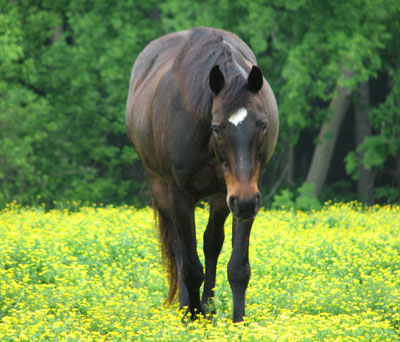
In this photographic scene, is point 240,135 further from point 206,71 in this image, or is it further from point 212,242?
point 212,242

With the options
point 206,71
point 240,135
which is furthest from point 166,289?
point 240,135

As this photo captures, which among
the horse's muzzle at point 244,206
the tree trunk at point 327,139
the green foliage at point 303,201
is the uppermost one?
the horse's muzzle at point 244,206

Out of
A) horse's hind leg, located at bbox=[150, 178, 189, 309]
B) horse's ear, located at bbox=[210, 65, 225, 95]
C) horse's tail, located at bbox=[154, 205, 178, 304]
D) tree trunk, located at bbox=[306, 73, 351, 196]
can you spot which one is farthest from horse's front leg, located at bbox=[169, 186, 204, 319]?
tree trunk, located at bbox=[306, 73, 351, 196]

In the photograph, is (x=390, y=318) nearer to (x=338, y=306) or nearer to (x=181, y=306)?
(x=338, y=306)

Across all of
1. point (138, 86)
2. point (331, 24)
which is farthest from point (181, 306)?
point (331, 24)

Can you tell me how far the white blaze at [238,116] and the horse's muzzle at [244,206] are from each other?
1.81 feet

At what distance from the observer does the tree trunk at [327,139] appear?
20.6 meters

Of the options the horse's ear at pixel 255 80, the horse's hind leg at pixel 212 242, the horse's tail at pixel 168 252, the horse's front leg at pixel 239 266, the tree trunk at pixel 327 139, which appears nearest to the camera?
the horse's ear at pixel 255 80

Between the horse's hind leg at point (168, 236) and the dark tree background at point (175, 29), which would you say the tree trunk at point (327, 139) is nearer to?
the dark tree background at point (175, 29)

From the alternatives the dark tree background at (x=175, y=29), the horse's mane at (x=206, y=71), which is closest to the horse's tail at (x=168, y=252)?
the horse's mane at (x=206, y=71)

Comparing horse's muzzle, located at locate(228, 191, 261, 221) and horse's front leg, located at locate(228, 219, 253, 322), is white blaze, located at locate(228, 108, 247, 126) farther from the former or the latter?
horse's front leg, located at locate(228, 219, 253, 322)

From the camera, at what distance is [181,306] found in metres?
6.89

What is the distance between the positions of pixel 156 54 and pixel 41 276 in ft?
8.98

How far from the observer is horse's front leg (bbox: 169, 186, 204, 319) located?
6.27 metres
